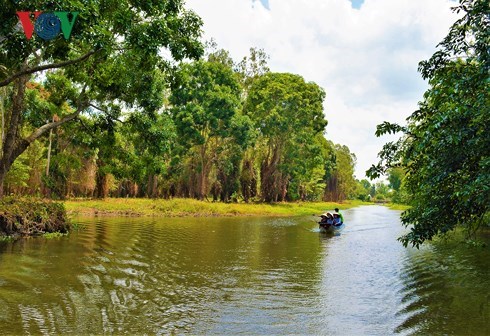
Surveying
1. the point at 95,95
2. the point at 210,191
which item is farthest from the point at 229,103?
the point at 95,95

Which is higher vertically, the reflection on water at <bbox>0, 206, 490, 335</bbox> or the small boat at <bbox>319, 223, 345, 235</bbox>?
the small boat at <bbox>319, 223, 345, 235</bbox>

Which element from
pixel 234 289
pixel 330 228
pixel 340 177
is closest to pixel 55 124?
pixel 234 289

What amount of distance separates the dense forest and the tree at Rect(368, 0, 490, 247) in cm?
670

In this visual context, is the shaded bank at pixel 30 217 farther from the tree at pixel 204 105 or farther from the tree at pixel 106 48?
the tree at pixel 204 105

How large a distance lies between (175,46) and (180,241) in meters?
10.4

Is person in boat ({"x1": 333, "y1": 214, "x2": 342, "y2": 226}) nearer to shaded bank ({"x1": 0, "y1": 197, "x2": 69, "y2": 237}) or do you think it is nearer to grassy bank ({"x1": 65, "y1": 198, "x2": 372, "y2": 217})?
grassy bank ({"x1": 65, "y1": 198, "x2": 372, "y2": 217})

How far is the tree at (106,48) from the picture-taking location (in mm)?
8867

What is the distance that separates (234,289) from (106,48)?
261 inches

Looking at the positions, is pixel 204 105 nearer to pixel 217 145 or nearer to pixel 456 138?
pixel 217 145

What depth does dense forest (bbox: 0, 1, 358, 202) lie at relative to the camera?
11.4 metres

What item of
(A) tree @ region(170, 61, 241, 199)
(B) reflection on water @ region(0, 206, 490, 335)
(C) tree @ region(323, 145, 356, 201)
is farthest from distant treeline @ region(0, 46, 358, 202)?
(C) tree @ region(323, 145, 356, 201)

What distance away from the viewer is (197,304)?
9039 millimetres

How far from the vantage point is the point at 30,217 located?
59.0 feet

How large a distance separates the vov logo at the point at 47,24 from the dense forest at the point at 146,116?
159mm
